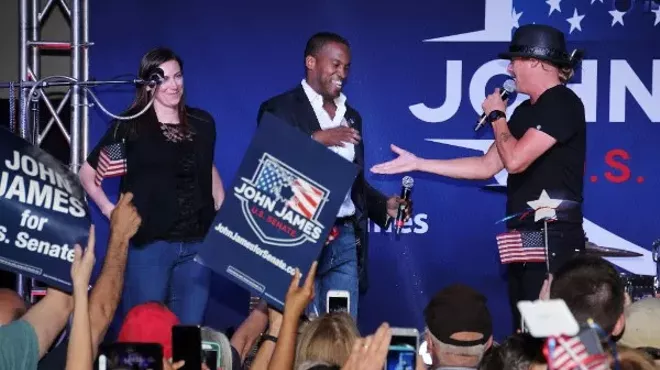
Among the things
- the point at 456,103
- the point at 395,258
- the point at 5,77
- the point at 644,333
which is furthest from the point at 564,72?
the point at 5,77

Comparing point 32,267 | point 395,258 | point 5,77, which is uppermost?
point 5,77

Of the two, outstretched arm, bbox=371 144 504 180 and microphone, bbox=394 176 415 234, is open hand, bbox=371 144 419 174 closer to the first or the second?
outstretched arm, bbox=371 144 504 180

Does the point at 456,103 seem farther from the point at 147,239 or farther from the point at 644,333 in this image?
the point at 644,333

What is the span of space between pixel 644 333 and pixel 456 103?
3649 millimetres

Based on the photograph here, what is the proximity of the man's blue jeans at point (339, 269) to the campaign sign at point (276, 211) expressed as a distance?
7.29ft

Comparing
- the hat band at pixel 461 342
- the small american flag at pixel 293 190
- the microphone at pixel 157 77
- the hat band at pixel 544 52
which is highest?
the hat band at pixel 544 52

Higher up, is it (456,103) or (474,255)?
(456,103)

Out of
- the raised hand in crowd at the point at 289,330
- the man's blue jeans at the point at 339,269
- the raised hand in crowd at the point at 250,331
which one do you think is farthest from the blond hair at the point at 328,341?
the man's blue jeans at the point at 339,269

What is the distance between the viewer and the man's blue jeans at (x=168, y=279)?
6.91m

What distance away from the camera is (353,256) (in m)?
7.08

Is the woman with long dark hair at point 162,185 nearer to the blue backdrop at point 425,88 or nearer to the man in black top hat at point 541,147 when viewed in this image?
the blue backdrop at point 425,88

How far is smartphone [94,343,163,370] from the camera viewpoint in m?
3.52

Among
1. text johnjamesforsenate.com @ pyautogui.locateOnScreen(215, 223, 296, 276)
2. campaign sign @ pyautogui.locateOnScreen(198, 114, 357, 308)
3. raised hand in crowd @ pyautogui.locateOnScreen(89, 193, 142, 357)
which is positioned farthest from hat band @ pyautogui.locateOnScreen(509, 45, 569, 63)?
raised hand in crowd @ pyautogui.locateOnScreen(89, 193, 142, 357)

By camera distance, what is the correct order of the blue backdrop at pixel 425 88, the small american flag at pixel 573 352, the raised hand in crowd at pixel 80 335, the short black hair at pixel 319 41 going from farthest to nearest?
the blue backdrop at pixel 425 88 < the short black hair at pixel 319 41 < the raised hand in crowd at pixel 80 335 < the small american flag at pixel 573 352
